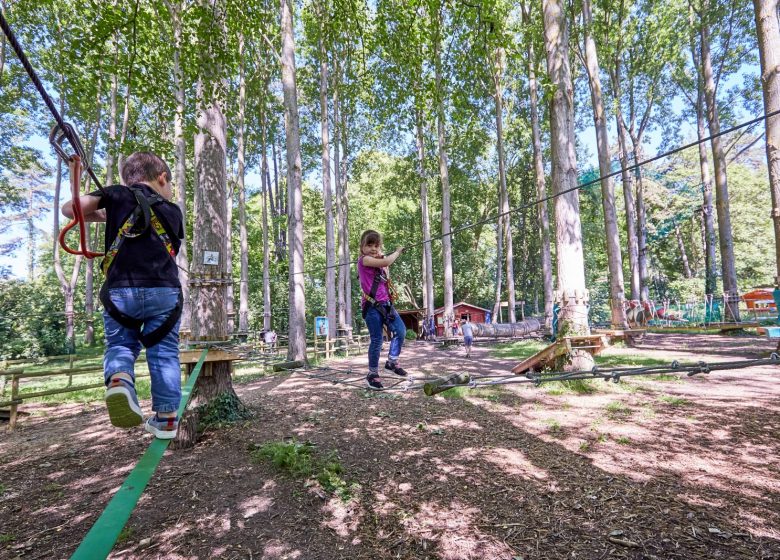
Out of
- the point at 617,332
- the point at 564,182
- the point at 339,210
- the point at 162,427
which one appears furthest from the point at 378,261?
the point at 339,210

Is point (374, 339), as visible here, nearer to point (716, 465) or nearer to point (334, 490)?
point (334, 490)

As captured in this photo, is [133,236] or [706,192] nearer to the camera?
[133,236]

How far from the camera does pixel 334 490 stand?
3.67 m

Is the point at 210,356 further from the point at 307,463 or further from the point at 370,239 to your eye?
the point at 370,239

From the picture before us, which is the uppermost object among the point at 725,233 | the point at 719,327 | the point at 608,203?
the point at 608,203

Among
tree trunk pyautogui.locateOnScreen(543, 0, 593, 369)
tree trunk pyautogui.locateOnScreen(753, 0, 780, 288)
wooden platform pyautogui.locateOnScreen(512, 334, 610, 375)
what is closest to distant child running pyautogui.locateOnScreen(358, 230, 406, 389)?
wooden platform pyautogui.locateOnScreen(512, 334, 610, 375)

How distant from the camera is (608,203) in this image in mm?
12648

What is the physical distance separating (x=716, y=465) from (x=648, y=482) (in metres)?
0.80

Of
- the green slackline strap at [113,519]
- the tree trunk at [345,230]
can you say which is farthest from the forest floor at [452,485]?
the tree trunk at [345,230]

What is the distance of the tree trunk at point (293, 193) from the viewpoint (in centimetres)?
1074

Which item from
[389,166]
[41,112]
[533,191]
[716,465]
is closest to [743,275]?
[533,191]

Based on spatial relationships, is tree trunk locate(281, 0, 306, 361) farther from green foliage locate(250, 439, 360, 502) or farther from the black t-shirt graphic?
the black t-shirt graphic

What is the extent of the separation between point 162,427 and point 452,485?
2689mm

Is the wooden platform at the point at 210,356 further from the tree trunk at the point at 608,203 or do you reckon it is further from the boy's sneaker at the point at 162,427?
the tree trunk at the point at 608,203
